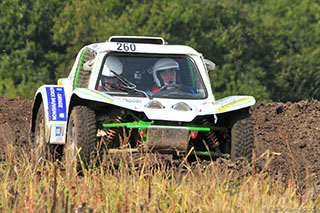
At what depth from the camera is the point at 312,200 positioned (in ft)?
22.8

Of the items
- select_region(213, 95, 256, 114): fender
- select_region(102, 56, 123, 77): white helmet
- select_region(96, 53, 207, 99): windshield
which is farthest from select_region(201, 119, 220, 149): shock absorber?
select_region(102, 56, 123, 77): white helmet

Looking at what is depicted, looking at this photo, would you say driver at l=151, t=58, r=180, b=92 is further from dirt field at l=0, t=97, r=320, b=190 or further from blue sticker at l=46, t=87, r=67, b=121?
dirt field at l=0, t=97, r=320, b=190

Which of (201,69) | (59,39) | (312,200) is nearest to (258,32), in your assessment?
→ (59,39)

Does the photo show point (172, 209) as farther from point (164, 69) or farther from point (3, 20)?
point (3, 20)

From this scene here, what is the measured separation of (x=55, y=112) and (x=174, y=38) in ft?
98.9

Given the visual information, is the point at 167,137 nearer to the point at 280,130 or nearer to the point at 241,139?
the point at 241,139

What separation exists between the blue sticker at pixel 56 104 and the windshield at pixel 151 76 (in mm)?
621

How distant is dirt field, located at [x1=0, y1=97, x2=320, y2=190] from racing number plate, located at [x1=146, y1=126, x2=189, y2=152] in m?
1.65

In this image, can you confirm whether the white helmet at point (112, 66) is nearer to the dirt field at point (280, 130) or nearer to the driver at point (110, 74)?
the driver at point (110, 74)

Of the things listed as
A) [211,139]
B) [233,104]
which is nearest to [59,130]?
[211,139]

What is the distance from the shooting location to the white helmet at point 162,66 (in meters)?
9.45

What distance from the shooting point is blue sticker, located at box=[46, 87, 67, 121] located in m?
9.48

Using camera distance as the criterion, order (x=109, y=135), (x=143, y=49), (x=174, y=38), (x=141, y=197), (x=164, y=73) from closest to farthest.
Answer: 1. (x=141, y=197)
2. (x=109, y=135)
3. (x=164, y=73)
4. (x=143, y=49)
5. (x=174, y=38)

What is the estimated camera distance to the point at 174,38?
129 ft
